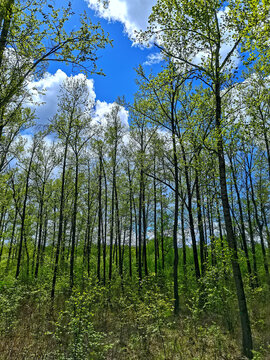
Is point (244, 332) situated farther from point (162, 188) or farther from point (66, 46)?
point (162, 188)

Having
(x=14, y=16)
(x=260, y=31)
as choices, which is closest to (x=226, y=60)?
(x=260, y=31)

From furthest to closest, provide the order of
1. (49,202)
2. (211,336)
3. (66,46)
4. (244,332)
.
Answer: (49,202)
(211,336)
(244,332)
(66,46)

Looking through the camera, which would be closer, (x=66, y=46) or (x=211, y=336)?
→ (x=66, y=46)

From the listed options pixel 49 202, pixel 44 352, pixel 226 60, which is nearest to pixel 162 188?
pixel 49 202

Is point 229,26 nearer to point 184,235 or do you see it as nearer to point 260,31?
point 260,31

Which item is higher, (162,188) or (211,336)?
(162,188)

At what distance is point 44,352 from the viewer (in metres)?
6.93

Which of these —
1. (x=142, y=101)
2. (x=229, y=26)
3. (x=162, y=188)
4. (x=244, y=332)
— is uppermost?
(x=142, y=101)

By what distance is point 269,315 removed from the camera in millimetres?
10289

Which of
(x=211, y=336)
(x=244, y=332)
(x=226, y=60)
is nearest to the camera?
(x=244, y=332)

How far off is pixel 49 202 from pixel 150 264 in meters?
14.0

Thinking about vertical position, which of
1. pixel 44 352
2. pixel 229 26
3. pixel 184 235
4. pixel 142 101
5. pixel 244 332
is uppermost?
pixel 142 101

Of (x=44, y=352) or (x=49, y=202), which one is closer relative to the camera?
(x=44, y=352)

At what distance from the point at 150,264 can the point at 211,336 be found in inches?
779
